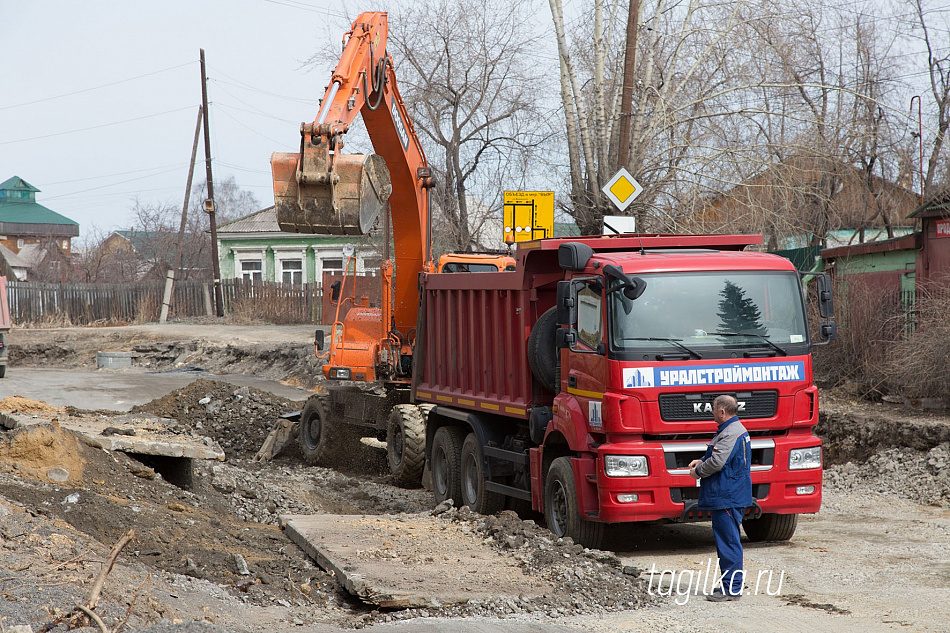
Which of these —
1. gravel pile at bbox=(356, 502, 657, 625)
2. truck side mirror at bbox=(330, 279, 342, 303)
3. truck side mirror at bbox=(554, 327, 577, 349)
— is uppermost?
truck side mirror at bbox=(330, 279, 342, 303)

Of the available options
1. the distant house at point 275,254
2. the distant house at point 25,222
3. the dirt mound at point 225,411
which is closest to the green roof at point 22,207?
the distant house at point 25,222

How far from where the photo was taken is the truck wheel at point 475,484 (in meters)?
10.9

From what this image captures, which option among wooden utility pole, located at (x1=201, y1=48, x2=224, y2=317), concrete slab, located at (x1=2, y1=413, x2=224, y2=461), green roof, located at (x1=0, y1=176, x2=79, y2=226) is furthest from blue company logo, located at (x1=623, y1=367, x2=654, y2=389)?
green roof, located at (x1=0, y1=176, x2=79, y2=226)

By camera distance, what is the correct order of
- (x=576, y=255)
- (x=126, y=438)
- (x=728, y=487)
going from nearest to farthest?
(x=728, y=487) < (x=576, y=255) < (x=126, y=438)

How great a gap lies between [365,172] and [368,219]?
1.87 feet

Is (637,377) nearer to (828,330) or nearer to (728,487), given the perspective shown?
(728,487)

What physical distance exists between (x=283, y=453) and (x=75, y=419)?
3.90 metres

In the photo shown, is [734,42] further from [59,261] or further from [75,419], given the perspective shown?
[59,261]

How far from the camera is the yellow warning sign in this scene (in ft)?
49.2

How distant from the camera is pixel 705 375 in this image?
8.37m

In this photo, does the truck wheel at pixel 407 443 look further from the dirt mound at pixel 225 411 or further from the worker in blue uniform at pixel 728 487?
the worker in blue uniform at pixel 728 487

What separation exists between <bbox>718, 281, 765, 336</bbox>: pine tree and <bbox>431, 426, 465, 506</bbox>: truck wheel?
420 cm

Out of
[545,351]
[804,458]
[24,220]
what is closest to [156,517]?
[545,351]

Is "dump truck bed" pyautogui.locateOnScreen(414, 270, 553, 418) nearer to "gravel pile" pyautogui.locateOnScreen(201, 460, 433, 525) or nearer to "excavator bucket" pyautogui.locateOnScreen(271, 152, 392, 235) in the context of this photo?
"gravel pile" pyautogui.locateOnScreen(201, 460, 433, 525)
